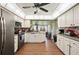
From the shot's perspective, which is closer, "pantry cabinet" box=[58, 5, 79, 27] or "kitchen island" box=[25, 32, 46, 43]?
"pantry cabinet" box=[58, 5, 79, 27]

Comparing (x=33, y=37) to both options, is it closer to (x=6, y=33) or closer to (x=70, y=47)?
(x=70, y=47)

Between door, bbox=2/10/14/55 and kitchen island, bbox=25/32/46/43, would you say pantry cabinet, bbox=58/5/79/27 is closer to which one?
door, bbox=2/10/14/55

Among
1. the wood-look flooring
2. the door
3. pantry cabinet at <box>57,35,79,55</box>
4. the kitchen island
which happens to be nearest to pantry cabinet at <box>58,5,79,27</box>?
pantry cabinet at <box>57,35,79,55</box>

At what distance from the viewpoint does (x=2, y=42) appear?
8.32ft

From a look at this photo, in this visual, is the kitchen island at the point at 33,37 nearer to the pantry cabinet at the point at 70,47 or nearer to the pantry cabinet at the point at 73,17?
the pantry cabinet at the point at 73,17

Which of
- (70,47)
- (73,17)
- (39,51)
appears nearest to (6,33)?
(70,47)

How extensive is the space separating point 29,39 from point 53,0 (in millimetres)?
6831

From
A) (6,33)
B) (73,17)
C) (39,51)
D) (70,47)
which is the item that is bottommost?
(39,51)

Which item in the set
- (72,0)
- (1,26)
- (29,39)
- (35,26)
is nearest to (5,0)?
(72,0)

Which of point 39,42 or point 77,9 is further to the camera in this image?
point 39,42

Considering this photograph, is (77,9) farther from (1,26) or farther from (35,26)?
(35,26)

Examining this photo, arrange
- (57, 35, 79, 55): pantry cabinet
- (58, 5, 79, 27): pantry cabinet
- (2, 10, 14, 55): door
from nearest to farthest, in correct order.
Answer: (2, 10, 14, 55): door
(57, 35, 79, 55): pantry cabinet
(58, 5, 79, 27): pantry cabinet

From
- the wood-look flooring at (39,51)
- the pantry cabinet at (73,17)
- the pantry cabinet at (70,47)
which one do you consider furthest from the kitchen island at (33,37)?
the pantry cabinet at (70,47)
